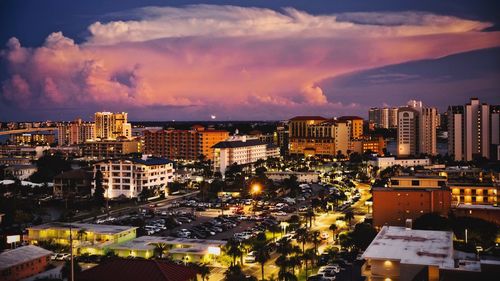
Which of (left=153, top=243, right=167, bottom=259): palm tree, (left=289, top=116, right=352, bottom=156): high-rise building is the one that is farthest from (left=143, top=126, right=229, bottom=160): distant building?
(left=153, top=243, right=167, bottom=259): palm tree

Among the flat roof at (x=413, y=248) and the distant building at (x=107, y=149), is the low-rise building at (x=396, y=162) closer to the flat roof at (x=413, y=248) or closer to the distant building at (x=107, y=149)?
the distant building at (x=107, y=149)

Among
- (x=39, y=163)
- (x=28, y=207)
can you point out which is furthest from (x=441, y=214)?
(x=39, y=163)

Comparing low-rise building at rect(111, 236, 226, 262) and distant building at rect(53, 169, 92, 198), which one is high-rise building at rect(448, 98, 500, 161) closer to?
distant building at rect(53, 169, 92, 198)

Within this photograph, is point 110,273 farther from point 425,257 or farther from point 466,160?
point 466,160

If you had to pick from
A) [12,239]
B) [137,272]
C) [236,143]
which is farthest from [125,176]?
[137,272]

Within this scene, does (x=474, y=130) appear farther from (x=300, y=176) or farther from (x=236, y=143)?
(x=236, y=143)

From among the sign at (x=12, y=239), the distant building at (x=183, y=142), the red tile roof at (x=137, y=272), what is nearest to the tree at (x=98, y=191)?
the sign at (x=12, y=239)
